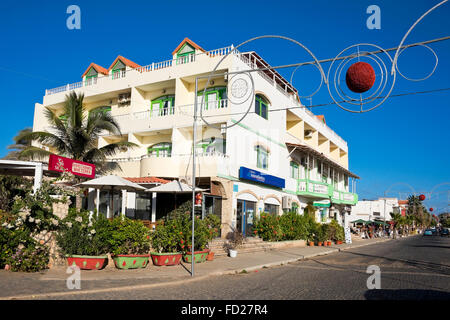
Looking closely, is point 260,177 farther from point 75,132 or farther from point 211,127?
point 75,132

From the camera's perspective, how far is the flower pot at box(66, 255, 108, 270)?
1181cm

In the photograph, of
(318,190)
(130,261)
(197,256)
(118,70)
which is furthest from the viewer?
(318,190)

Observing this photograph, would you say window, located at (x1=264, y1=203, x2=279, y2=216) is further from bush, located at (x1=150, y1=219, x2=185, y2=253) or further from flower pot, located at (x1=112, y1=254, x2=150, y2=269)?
flower pot, located at (x1=112, y1=254, x2=150, y2=269)

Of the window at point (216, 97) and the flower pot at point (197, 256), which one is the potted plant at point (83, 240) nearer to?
the flower pot at point (197, 256)

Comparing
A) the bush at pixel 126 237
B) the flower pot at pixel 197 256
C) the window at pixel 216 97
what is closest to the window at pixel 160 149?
the window at pixel 216 97

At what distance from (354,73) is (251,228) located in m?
16.3

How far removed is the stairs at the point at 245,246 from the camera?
17656 millimetres

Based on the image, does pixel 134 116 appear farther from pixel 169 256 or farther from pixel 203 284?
pixel 203 284

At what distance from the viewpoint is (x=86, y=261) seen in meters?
11.9

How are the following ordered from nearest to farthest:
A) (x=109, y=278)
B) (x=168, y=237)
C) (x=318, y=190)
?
1. (x=109, y=278)
2. (x=168, y=237)
3. (x=318, y=190)

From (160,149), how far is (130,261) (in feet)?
46.9

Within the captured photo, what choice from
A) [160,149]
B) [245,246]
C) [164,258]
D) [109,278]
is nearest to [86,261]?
[109,278]

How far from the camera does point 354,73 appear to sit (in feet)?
28.2
